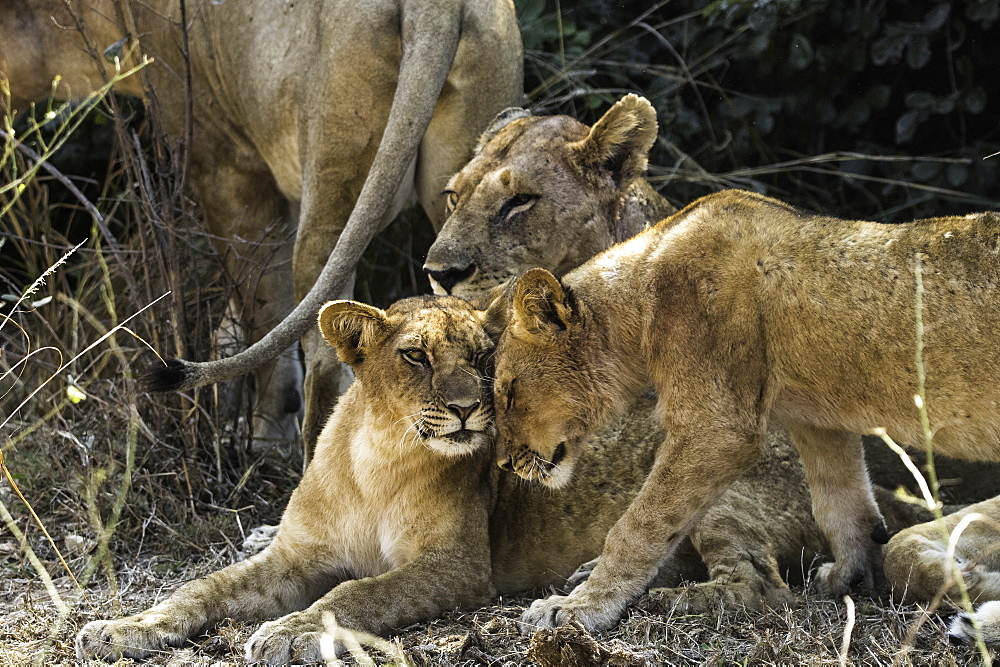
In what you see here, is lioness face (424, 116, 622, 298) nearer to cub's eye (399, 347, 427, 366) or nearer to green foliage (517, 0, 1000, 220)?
cub's eye (399, 347, 427, 366)

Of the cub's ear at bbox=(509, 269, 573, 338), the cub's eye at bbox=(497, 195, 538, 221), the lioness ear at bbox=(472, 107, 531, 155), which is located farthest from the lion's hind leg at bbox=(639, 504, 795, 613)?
the lioness ear at bbox=(472, 107, 531, 155)

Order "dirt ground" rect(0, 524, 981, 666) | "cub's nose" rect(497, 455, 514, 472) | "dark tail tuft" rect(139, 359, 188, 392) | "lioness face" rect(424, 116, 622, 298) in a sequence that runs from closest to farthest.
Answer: "dirt ground" rect(0, 524, 981, 666) < "cub's nose" rect(497, 455, 514, 472) < "dark tail tuft" rect(139, 359, 188, 392) < "lioness face" rect(424, 116, 622, 298)

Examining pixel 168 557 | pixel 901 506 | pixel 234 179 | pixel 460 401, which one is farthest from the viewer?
pixel 234 179

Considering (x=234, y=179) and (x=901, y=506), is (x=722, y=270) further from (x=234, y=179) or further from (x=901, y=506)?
(x=234, y=179)

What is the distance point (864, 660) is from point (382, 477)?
1.29 meters

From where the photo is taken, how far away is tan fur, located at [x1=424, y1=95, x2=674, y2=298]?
396 cm

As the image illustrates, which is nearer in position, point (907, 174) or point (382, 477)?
point (382, 477)

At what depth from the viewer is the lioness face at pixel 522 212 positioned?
3.95m

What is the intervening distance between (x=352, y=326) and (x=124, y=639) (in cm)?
96

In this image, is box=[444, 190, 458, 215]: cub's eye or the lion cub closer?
the lion cub

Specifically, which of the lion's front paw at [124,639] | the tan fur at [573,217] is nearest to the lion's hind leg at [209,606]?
the lion's front paw at [124,639]

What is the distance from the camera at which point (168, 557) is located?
3.96 meters

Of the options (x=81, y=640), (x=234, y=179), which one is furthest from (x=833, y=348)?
(x=234, y=179)

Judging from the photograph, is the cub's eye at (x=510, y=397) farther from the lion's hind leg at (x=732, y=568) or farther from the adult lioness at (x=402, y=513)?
the lion's hind leg at (x=732, y=568)
